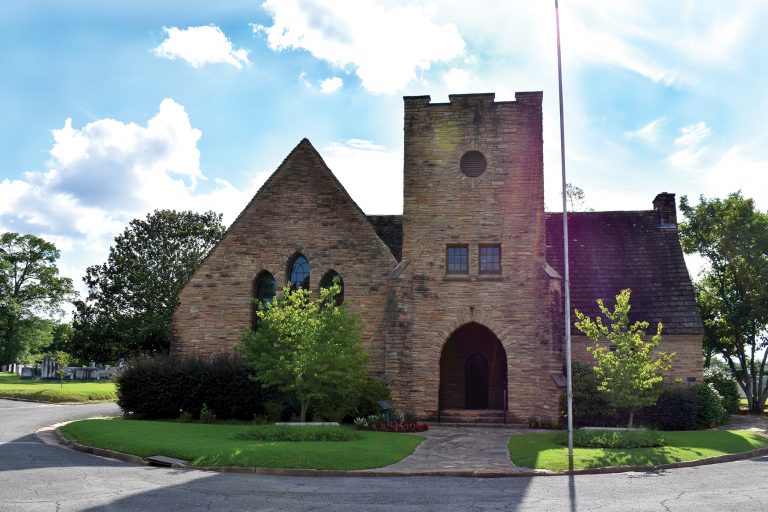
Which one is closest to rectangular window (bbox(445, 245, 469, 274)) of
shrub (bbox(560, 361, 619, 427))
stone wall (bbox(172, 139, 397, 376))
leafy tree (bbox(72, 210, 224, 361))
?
stone wall (bbox(172, 139, 397, 376))

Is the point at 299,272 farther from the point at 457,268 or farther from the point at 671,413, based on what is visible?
the point at 671,413

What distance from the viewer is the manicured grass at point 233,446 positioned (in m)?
14.8

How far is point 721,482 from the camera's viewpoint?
13.0 m

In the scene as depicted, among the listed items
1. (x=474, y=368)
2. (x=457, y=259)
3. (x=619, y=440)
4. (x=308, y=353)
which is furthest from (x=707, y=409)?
(x=308, y=353)

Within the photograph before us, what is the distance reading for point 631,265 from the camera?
29.1 meters

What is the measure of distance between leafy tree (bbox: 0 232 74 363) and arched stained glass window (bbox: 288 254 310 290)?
4655 centimetres

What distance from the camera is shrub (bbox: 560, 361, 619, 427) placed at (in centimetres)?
2308

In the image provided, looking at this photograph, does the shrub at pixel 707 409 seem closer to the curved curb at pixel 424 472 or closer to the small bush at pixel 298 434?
the curved curb at pixel 424 472

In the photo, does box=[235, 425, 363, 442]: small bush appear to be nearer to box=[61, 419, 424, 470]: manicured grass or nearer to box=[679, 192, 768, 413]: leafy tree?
box=[61, 419, 424, 470]: manicured grass

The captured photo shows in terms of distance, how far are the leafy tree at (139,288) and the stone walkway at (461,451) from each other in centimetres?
2632

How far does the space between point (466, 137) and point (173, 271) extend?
88.4 feet

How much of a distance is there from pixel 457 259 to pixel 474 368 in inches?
231

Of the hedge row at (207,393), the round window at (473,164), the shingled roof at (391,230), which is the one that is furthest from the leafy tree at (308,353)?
the shingled roof at (391,230)

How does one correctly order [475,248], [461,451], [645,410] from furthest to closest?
[475,248]
[645,410]
[461,451]
